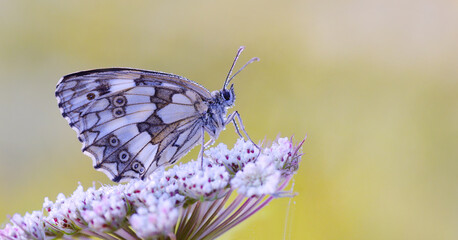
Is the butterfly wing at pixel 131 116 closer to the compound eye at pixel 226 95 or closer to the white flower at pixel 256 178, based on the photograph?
the compound eye at pixel 226 95

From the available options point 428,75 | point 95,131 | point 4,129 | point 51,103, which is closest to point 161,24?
point 51,103

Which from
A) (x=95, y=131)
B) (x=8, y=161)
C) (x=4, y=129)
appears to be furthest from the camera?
(x=4, y=129)

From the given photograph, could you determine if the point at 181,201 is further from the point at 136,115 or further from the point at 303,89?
the point at 303,89

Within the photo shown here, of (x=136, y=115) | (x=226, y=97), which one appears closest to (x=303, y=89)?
(x=226, y=97)

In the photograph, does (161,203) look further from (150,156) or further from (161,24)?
(161,24)

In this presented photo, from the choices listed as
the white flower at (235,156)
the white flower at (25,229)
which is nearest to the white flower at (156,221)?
the white flower at (235,156)

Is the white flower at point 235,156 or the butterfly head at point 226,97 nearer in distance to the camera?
the white flower at point 235,156

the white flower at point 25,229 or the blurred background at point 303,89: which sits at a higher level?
the blurred background at point 303,89
